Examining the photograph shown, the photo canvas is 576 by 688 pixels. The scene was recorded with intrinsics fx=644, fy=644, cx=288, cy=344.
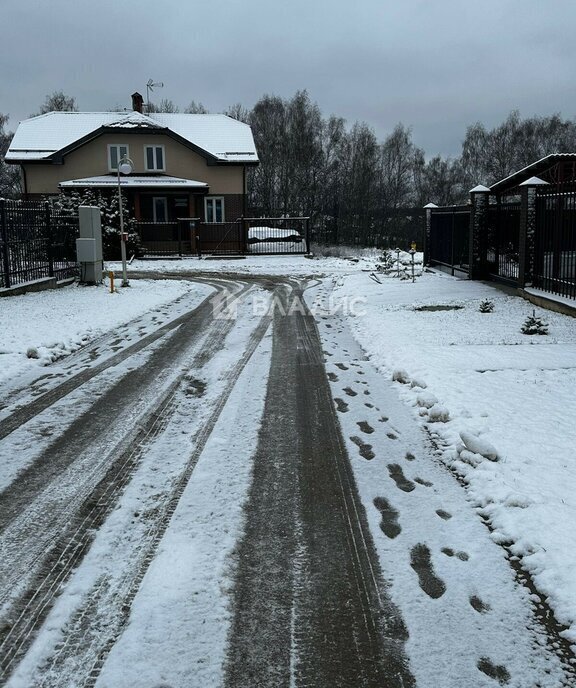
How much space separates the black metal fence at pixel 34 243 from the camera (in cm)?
1588

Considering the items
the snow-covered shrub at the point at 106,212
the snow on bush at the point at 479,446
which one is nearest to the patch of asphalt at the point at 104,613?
the snow on bush at the point at 479,446

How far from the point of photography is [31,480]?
16.2ft

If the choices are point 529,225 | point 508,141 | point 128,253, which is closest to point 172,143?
point 128,253

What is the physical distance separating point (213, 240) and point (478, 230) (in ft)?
66.0

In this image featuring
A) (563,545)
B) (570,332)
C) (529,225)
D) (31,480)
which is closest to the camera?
(563,545)

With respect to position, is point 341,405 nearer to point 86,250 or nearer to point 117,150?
point 86,250

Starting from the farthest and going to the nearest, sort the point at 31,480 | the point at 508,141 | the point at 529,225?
the point at 508,141 → the point at 529,225 → the point at 31,480

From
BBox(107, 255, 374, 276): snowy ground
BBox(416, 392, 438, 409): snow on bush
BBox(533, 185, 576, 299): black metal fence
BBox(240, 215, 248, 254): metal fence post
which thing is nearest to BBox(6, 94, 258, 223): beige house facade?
BBox(240, 215, 248, 254): metal fence post

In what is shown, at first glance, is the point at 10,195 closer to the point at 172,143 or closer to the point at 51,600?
the point at 172,143

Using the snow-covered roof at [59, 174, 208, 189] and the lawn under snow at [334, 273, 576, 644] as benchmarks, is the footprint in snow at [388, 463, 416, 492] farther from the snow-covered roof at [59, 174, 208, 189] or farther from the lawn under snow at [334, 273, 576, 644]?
the snow-covered roof at [59, 174, 208, 189]

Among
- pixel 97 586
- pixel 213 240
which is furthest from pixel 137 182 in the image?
pixel 97 586

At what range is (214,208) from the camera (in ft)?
127

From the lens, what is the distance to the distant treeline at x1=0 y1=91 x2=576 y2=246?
5209 centimetres

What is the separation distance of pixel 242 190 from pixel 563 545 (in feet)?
119
